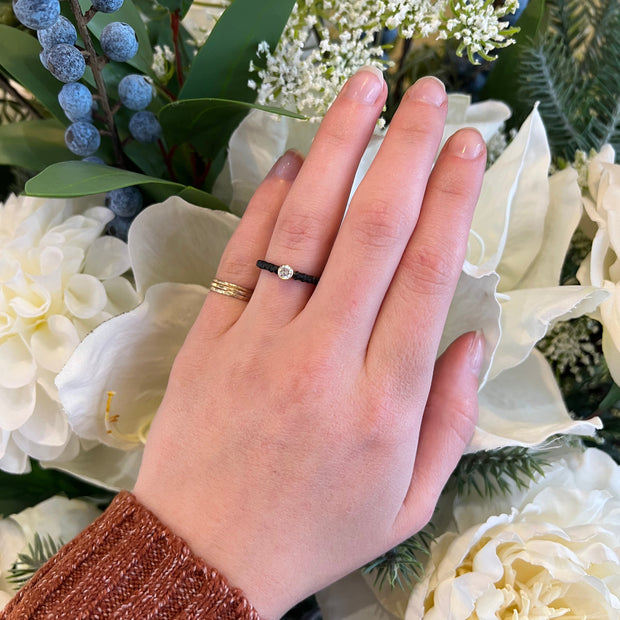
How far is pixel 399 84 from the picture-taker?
0.71 meters

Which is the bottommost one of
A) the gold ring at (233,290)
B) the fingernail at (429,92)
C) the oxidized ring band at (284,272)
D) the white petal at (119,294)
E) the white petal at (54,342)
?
the white petal at (54,342)

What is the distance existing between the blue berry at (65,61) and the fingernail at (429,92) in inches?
9.8

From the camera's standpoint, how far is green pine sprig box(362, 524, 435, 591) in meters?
0.51

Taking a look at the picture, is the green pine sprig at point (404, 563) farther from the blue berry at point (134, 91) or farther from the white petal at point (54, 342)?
the blue berry at point (134, 91)

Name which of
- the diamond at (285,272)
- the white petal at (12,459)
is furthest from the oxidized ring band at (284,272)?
the white petal at (12,459)

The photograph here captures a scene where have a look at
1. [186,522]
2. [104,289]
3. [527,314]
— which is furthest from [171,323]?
[527,314]

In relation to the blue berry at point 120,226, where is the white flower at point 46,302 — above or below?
below

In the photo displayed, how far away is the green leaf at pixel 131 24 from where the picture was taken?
1.61ft

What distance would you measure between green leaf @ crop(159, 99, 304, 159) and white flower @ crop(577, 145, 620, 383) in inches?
12.4

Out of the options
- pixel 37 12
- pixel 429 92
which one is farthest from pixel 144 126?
pixel 429 92

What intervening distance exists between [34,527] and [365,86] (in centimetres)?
53

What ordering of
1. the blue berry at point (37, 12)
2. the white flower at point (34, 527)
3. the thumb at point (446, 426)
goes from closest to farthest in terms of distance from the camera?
the blue berry at point (37, 12)
the thumb at point (446, 426)
the white flower at point (34, 527)

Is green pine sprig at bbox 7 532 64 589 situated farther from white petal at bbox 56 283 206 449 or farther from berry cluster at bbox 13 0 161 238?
berry cluster at bbox 13 0 161 238

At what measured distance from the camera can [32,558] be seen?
58 centimetres
